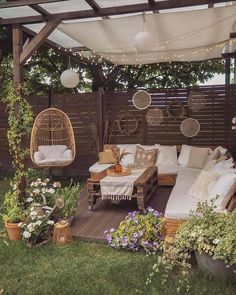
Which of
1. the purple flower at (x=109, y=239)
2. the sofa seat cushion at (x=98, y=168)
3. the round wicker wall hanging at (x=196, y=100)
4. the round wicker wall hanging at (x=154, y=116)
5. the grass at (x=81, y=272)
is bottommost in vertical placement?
the grass at (x=81, y=272)

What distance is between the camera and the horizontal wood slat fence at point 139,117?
299 inches

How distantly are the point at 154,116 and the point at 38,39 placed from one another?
13.0 feet

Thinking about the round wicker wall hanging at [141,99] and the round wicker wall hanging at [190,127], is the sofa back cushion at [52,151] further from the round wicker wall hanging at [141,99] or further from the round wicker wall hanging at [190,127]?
the round wicker wall hanging at [190,127]

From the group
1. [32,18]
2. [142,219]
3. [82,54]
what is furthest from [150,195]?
[82,54]

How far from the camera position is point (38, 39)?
4.46m

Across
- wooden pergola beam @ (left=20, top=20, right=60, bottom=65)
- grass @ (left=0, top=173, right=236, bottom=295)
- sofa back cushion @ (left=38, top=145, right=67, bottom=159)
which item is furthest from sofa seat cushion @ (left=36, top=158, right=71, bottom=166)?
grass @ (left=0, top=173, right=236, bottom=295)

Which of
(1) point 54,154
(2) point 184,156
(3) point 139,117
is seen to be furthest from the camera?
(3) point 139,117

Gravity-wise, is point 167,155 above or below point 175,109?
below

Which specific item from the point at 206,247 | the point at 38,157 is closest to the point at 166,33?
the point at 38,157

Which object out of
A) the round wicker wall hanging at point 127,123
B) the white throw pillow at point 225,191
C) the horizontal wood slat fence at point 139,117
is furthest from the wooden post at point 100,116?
the white throw pillow at point 225,191

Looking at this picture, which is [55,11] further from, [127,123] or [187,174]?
[127,123]

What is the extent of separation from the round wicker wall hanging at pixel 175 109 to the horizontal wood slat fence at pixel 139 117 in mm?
84

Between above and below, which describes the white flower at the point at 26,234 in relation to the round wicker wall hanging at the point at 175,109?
below

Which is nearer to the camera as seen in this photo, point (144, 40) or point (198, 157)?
point (144, 40)
